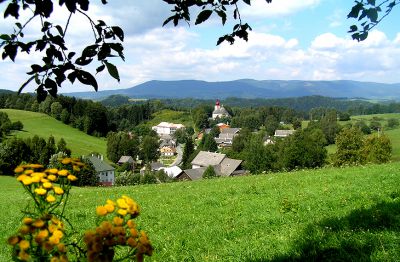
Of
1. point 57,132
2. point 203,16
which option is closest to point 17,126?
point 57,132

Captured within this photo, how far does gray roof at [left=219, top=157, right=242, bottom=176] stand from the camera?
102 meters

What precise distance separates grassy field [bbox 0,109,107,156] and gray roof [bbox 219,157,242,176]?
44.6 metres

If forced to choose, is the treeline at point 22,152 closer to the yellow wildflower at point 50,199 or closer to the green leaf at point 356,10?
the green leaf at point 356,10

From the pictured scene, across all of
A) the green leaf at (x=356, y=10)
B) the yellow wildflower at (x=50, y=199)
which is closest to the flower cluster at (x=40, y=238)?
the yellow wildflower at (x=50, y=199)

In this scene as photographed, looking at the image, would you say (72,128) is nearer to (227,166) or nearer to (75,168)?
(227,166)

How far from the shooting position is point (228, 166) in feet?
341

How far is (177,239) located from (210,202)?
4583 mm

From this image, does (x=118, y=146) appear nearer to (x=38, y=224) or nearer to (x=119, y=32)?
(x=119, y=32)

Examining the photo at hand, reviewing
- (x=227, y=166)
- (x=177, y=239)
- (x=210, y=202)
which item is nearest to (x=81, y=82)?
(x=177, y=239)

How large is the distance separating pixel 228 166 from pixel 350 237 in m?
98.1

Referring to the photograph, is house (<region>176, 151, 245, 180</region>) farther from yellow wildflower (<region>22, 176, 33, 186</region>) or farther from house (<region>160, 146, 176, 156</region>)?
yellow wildflower (<region>22, 176, 33, 186</region>)

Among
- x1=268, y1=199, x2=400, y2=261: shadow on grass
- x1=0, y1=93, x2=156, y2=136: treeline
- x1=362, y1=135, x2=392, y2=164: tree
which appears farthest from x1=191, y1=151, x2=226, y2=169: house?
x1=268, y1=199, x2=400, y2=261: shadow on grass

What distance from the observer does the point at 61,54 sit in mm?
3482

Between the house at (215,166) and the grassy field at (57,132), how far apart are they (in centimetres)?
3711
